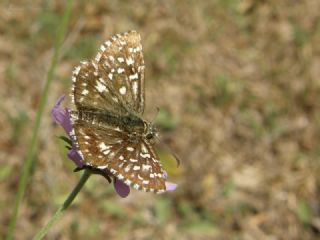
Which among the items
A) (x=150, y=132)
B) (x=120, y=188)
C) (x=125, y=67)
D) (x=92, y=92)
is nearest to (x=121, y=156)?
(x=120, y=188)

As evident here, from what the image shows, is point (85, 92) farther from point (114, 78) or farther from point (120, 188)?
point (120, 188)

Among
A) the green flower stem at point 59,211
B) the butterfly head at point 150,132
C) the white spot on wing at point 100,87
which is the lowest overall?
the green flower stem at point 59,211

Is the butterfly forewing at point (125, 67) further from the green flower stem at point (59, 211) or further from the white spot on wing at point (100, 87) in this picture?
the green flower stem at point (59, 211)

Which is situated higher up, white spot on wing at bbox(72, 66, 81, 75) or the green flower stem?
white spot on wing at bbox(72, 66, 81, 75)

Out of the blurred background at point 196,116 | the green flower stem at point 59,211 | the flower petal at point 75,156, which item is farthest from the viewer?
the blurred background at point 196,116

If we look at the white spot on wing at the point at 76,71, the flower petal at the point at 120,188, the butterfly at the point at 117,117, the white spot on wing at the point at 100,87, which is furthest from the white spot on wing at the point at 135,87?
the flower petal at the point at 120,188

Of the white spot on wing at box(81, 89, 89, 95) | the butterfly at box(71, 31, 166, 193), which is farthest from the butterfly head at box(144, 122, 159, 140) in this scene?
the white spot on wing at box(81, 89, 89, 95)

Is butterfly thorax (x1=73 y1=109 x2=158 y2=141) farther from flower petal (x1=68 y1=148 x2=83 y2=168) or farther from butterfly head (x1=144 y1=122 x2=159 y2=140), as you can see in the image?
flower petal (x1=68 y1=148 x2=83 y2=168)
